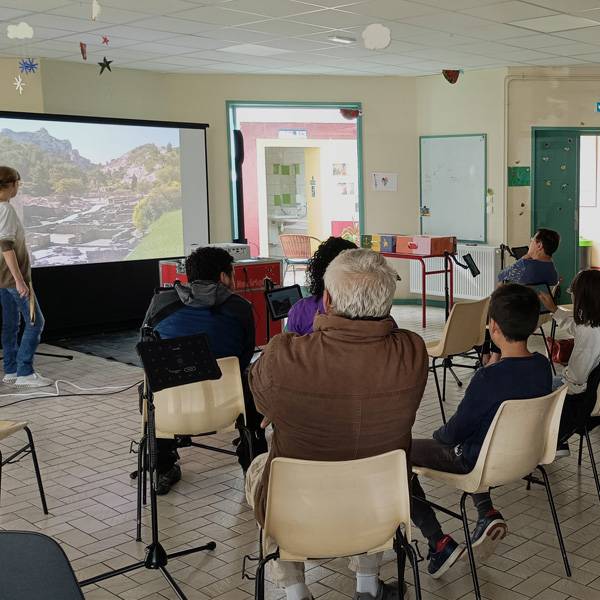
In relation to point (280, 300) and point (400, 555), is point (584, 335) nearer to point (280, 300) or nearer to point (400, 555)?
point (280, 300)

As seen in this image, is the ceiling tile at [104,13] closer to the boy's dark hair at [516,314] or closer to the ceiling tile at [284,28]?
the ceiling tile at [284,28]

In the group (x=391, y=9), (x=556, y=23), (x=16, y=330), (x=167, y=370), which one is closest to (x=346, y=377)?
(x=167, y=370)

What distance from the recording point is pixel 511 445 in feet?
9.24

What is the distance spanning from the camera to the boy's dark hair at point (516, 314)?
3029 mm

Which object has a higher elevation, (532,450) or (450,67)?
(450,67)

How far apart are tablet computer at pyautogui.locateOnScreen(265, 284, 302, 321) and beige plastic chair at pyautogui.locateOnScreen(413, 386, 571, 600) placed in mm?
1643

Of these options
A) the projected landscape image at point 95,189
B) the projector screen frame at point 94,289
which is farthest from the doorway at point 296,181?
the projector screen frame at point 94,289

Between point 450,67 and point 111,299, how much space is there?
14.9 feet

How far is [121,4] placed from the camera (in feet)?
18.7

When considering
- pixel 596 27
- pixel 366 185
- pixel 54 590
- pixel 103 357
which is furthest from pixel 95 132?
pixel 54 590

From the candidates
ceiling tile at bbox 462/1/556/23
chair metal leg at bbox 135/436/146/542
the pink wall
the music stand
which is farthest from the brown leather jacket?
the pink wall

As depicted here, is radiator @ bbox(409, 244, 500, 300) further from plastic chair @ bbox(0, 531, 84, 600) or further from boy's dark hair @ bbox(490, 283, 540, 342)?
plastic chair @ bbox(0, 531, 84, 600)

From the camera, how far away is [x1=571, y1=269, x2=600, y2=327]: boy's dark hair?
3842 millimetres

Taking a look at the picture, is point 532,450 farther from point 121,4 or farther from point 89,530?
point 121,4
